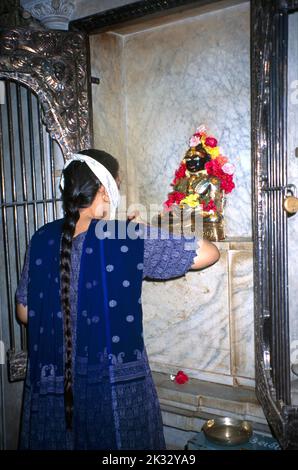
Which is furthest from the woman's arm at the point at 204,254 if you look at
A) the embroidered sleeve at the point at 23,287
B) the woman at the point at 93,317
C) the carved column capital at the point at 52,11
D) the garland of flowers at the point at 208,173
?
the carved column capital at the point at 52,11

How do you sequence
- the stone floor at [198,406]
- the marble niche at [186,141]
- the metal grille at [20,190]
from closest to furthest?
the stone floor at [198,406], the marble niche at [186,141], the metal grille at [20,190]

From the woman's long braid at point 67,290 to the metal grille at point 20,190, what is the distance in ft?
3.77

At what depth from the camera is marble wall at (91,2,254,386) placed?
294 cm

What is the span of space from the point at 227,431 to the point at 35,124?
253 centimetres

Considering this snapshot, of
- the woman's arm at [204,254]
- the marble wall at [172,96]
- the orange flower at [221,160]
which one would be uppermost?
the marble wall at [172,96]

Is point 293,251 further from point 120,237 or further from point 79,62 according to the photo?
point 79,62

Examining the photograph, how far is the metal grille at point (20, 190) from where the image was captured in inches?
119

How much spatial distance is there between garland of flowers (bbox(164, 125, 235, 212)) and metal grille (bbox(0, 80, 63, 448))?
868mm

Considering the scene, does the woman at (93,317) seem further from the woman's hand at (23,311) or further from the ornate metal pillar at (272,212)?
the ornate metal pillar at (272,212)

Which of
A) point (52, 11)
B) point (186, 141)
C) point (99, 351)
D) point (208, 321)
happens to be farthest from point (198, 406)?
point (52, 11)

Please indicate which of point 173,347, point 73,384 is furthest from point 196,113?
point 73,384

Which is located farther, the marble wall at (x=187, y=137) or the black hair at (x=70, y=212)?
the marble wall at (x=187, y=137)

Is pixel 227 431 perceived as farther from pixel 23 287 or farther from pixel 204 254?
pixel 23 287

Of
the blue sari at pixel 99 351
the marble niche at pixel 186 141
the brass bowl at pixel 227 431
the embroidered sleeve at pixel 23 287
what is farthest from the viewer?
the marble niche at pixel 186 141
